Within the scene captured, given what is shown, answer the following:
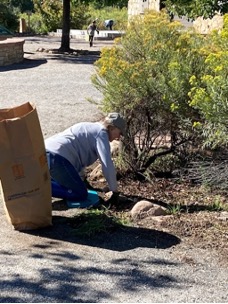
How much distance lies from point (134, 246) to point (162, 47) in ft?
8.29

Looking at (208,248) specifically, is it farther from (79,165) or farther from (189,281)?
(79,165)

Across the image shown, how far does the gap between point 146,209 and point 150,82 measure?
59.7 inches

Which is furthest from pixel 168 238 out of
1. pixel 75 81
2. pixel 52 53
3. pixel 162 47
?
pixel 52 53

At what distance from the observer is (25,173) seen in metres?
5.20

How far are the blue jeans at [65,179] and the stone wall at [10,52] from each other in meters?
14.1

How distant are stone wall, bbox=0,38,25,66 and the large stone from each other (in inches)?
575

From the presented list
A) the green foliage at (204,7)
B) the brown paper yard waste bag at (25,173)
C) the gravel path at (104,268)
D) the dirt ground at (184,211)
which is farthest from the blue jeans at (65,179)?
the green foliage at (204,7)

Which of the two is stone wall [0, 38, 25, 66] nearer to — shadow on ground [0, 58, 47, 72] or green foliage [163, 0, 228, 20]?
shadow on ground [0, 58, 47, 72]

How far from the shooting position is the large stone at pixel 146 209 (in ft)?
18.6

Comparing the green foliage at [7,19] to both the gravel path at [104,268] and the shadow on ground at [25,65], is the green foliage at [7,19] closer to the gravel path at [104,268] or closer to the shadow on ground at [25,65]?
the shadow on ground at [25,65]

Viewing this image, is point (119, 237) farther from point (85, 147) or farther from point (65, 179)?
point (85, 147)

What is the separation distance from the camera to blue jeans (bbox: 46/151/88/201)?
5934mm

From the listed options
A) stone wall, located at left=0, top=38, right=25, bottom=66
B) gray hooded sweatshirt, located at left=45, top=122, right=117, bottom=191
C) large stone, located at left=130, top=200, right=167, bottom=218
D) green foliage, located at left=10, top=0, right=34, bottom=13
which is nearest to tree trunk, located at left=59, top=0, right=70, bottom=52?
stone wall, located at left=0, top=38, right=25, bottom=66

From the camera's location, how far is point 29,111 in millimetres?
5605
